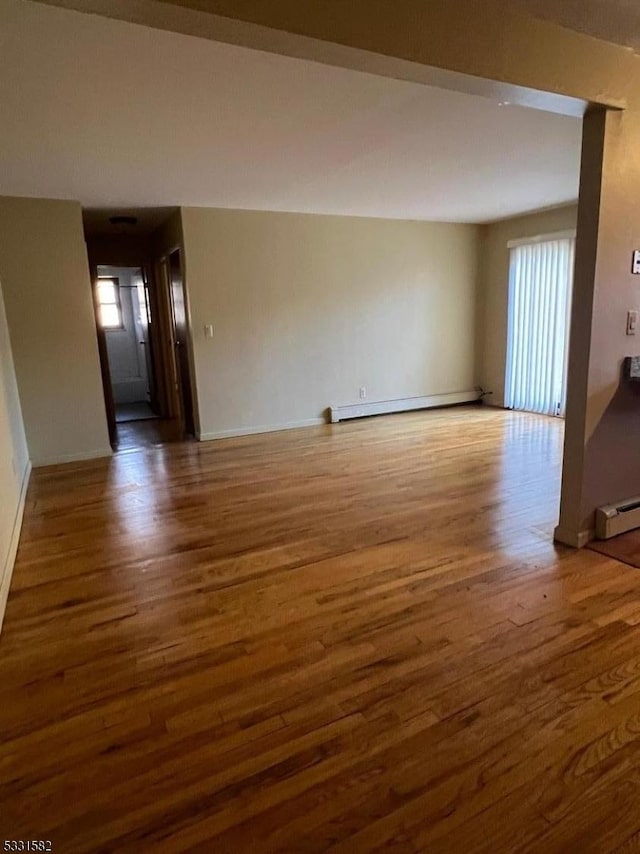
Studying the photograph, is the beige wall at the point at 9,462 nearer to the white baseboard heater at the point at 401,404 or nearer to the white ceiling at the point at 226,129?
the white ceiling at the point at 226,129

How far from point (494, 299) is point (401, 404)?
1860mm

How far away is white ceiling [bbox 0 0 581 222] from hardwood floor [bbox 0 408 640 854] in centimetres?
233

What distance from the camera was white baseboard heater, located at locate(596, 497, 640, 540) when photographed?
2801 millimetres

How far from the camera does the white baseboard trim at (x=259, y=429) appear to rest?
5.53 metres

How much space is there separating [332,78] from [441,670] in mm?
2553

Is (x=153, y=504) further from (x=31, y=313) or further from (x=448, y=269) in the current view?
(x=448, y=269)

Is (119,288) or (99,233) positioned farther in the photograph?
(119,288)

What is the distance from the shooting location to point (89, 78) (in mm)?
2283

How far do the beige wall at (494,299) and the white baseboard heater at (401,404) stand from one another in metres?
0.34

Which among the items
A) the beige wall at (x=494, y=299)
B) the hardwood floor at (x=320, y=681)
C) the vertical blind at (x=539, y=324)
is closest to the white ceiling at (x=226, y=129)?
Answer: the vertical blind at (x=539, y=324)

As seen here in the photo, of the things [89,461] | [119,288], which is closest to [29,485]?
[89,461]

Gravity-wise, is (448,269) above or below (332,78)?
below

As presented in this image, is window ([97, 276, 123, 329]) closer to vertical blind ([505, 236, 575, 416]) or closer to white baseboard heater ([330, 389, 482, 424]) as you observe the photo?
white baseboard heater ([330, 389, 482, 424])

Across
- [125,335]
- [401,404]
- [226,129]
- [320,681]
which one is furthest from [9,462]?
[125,335]
